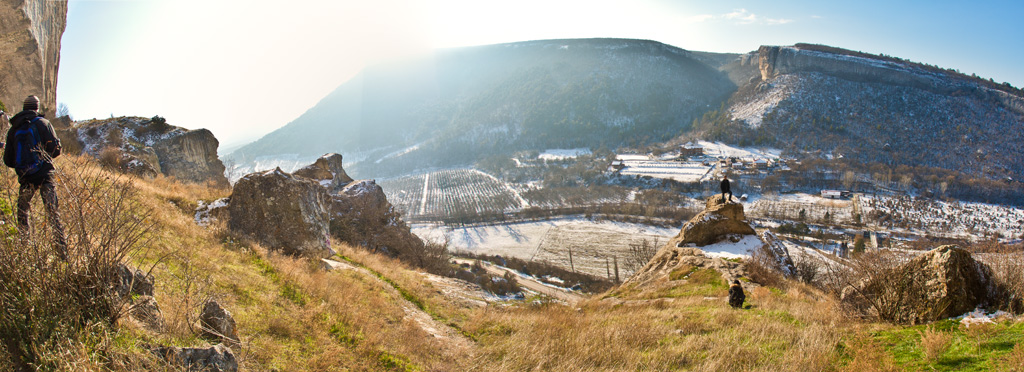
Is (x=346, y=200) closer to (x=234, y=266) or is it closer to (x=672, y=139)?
(x=234, y=266)

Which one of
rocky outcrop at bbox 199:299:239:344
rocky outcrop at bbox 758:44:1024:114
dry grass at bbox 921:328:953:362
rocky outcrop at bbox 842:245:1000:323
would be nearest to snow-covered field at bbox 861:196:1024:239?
rocky outcrop at bbox 842:245:1000:323

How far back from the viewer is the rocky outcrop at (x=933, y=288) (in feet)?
18.5

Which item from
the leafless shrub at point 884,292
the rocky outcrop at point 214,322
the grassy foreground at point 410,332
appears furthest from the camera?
the leafless shrub at point 884,292

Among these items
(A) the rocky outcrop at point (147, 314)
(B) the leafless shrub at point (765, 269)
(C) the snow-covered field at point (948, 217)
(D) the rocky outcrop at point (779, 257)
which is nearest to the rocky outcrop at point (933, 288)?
(B) the leafless shrub at point (765, 269)

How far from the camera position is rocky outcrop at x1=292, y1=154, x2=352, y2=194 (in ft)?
75.7

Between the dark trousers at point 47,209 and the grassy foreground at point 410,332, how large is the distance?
97 mm

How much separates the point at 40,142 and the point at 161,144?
18.4 metres

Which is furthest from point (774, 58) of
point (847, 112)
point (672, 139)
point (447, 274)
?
point (447, 274)

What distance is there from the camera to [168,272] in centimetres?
577

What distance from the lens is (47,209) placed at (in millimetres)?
3598

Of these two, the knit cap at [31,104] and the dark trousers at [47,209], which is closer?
the dark trousers at [47,209]

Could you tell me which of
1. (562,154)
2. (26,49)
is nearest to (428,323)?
(26,49)

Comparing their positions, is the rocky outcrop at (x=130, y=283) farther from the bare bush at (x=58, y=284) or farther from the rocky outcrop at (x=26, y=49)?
the rocky outcrop at (x=26, y=49)

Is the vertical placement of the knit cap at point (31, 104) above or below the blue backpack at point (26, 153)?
above
